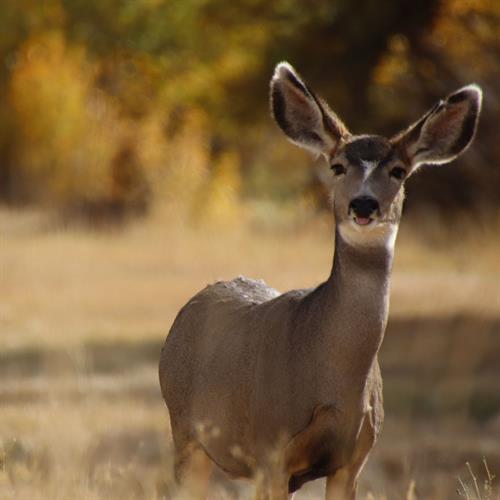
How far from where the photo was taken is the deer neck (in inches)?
267

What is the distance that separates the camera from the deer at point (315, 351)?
670 centimetres

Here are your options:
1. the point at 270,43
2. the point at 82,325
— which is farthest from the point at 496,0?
the point at 82,325

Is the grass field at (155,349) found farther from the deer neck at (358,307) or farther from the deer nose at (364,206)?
the deer nose at (364,206)

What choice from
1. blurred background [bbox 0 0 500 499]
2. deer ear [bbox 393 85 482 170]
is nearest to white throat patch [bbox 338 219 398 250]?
deer ear [bbox 393 85 482 170]

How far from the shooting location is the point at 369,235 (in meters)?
6.78

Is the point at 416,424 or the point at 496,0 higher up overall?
the point at 496,0

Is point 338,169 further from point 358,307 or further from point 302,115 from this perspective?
point 358,307

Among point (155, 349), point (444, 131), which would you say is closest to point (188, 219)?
point (155, 349)

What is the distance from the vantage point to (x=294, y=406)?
22.0ft

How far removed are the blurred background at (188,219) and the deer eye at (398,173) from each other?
4.49 ft

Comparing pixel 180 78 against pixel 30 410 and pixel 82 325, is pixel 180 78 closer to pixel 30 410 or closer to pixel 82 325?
pixel 82 325

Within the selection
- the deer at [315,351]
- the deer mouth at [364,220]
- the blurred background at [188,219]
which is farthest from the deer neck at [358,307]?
the blurred background at [188,219]

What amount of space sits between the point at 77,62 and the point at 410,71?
1151cm

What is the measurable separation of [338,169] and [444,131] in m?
0.57
